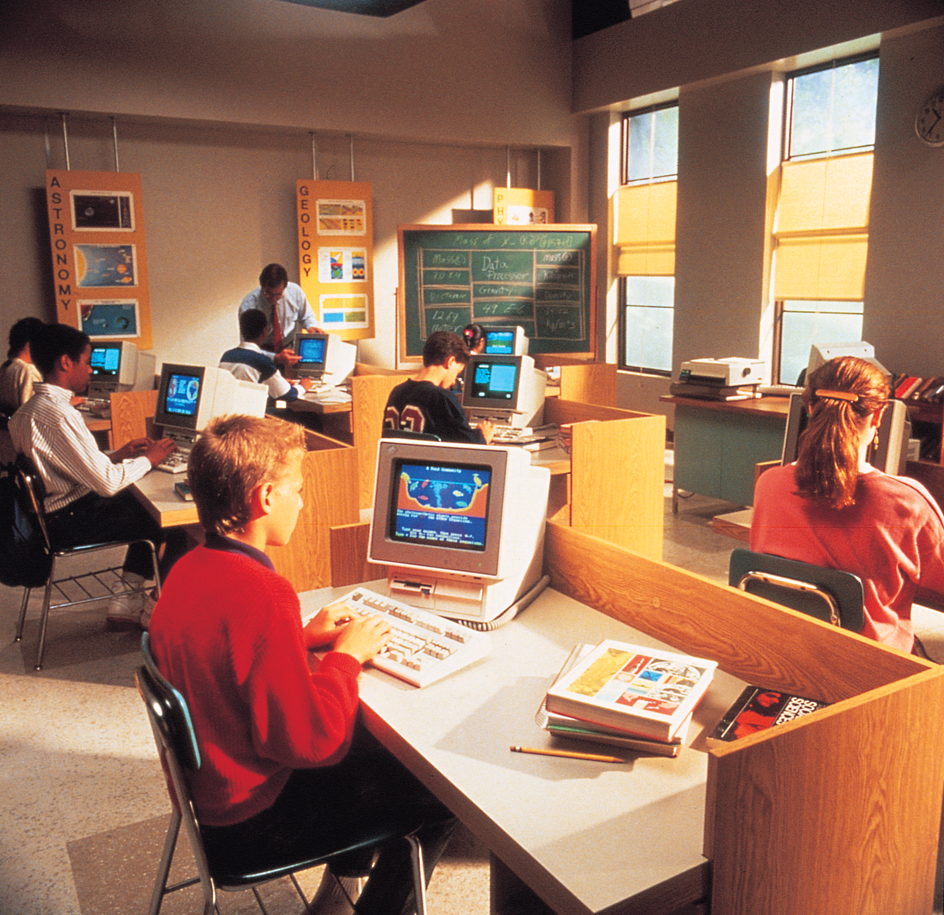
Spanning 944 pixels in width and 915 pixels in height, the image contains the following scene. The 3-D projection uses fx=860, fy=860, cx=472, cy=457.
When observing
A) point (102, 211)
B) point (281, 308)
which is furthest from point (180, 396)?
point (102, 211)

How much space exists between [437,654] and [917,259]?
5.03 m

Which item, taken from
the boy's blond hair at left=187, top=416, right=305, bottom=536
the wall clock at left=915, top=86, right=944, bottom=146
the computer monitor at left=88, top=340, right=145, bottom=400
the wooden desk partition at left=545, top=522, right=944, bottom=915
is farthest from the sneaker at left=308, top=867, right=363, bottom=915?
the wall clock at left=915, top=86, right=944, bottom=146

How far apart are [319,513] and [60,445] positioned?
3.19 ft

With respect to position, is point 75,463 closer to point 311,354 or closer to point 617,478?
point 617,478

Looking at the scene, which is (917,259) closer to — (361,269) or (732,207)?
(732,207)

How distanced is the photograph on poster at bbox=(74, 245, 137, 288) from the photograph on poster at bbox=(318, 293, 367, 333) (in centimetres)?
158

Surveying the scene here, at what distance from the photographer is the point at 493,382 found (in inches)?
172

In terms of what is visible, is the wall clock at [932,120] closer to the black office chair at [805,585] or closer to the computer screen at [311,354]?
the computer screen at [311,354]

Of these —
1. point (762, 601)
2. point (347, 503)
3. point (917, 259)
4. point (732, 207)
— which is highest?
point (732, 207)

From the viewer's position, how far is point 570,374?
5191 millimetres

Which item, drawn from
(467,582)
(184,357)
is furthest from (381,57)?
(467,582)

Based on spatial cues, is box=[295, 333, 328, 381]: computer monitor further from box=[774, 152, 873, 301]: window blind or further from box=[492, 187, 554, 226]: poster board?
box=[774, 152, 873, 301]: window blind

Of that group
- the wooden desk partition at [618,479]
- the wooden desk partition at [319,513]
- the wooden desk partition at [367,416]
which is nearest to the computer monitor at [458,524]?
the wooden desk partition at [319,513]

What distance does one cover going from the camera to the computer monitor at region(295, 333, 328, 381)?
6094 mm
